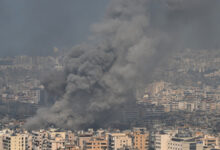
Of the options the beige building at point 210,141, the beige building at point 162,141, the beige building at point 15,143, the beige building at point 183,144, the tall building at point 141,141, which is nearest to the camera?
the beige building at point 183,144

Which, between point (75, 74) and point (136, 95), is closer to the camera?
point (75, 74)

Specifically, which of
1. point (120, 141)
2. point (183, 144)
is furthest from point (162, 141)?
point (183, 144)

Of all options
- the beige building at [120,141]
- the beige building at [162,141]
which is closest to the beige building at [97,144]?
the beige building at [120,141]

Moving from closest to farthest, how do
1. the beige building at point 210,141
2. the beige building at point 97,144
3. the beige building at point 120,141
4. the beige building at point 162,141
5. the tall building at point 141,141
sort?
the beige building at point 97,144, the beige building at point 162,141, the beige building at point 120,141, the beige building at point 210,141, the tall building at point 141,141

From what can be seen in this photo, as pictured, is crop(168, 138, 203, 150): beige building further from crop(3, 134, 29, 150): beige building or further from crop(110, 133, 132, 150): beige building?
crop(3, 134, 29, 150): beige building

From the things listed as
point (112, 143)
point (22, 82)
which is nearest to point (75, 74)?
point (112, 143)

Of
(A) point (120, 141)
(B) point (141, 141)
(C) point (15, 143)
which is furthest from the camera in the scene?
(B) point (141, 141)

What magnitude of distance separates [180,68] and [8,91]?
23270mm

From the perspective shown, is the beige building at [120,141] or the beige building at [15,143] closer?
the beige building at [15,143]

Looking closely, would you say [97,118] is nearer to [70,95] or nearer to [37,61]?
[70,95]

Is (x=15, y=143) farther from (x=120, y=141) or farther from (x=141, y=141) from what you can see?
(x=141, y=141)

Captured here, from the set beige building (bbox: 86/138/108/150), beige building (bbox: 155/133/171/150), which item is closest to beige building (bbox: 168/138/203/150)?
beige building (bbox: 155/133/171/150)

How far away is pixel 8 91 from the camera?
89.7m

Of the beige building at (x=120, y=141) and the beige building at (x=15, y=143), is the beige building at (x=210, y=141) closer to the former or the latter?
the beige building at (x=120, y=141)
